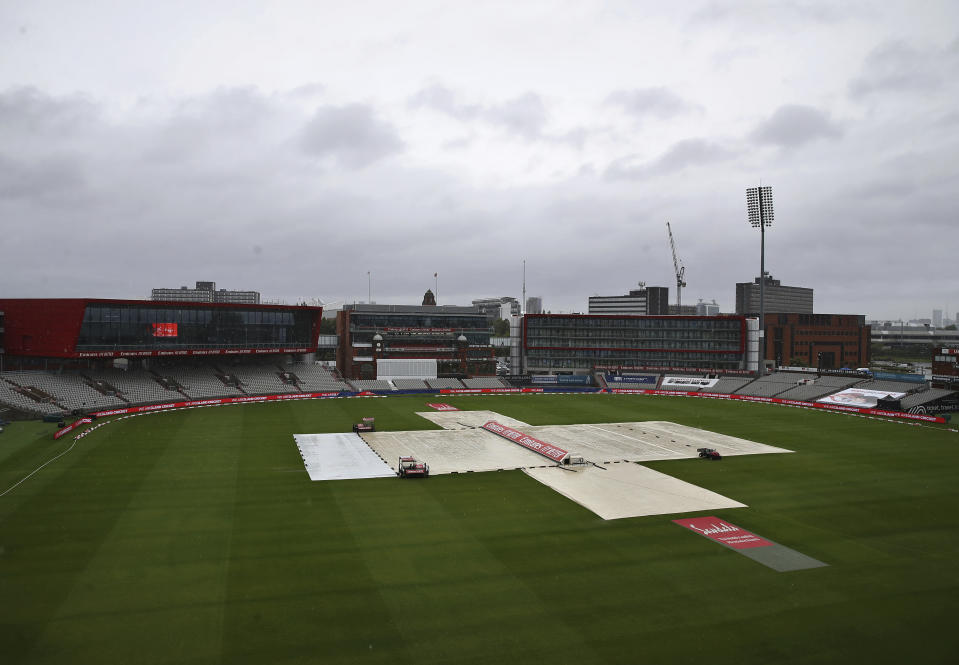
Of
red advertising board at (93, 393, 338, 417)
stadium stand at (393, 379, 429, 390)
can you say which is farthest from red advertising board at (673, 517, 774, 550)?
stadium stand at (393, 379, 429, 390)

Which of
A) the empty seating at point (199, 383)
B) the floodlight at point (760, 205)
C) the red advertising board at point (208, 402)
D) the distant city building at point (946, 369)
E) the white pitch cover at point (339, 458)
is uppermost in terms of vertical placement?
the floodlight at point (760, 205)

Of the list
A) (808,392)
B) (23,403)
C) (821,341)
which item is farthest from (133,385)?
(821,341)

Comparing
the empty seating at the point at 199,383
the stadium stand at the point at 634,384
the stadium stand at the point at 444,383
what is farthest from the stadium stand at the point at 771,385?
Result: the empty seating at the point at 199,383

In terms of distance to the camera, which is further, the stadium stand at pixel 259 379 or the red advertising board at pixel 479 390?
the red advertising board at pixel 479 390

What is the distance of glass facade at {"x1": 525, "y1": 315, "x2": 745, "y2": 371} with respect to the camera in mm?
117688

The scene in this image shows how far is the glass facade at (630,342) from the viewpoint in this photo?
11769cm

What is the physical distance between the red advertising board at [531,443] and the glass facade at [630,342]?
2326 inches

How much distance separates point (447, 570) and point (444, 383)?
287 ft

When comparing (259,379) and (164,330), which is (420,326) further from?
(164,330)

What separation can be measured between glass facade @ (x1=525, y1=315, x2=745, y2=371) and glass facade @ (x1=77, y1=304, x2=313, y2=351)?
44.4 metres

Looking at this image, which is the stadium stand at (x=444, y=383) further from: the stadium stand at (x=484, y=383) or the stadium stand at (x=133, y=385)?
the stadium stand at (x=133, y=385)

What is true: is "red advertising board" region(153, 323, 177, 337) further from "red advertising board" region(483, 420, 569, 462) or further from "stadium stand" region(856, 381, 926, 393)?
"stadium stand" region(856, 381, 926, 393)

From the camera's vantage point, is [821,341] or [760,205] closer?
[760,205]

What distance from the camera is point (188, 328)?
304ft
